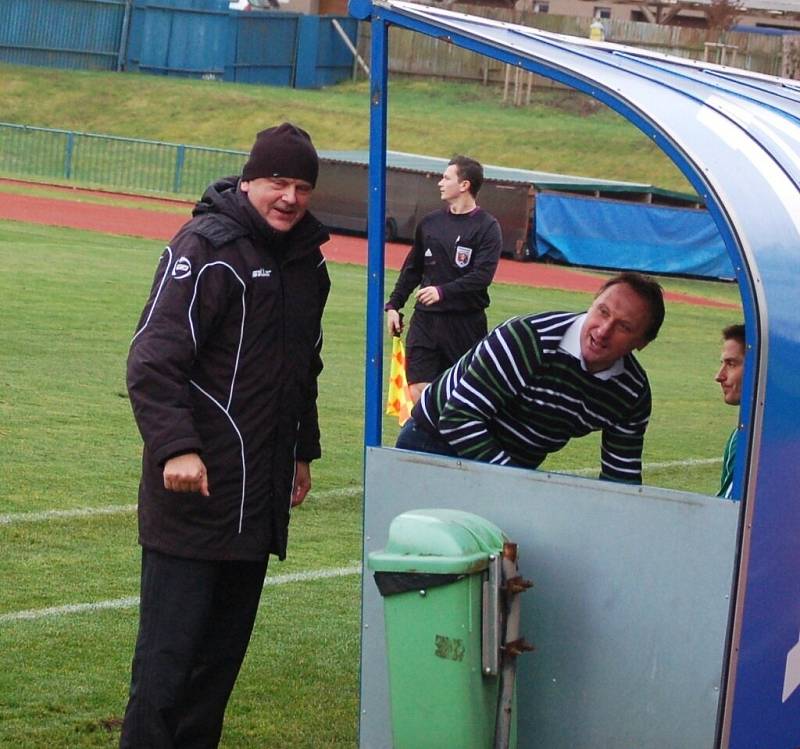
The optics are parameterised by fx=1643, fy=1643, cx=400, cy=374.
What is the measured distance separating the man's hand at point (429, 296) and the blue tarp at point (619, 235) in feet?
56.2

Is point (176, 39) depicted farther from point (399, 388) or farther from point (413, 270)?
point (413, 270)

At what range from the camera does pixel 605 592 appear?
452cm

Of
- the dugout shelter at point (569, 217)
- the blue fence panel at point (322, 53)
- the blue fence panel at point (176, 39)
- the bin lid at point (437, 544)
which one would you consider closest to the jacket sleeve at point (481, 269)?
the bin lid at point (437, 544)

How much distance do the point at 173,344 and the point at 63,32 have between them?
49.0 meters

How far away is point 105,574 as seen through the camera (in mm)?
7273

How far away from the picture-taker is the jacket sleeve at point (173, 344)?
4391 mm

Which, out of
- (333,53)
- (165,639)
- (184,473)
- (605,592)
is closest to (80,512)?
(165,639)

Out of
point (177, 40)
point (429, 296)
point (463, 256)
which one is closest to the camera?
point (429, 296)

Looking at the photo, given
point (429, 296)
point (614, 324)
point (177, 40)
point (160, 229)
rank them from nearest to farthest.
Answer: point (614, 324) < point (429, 296) < point (160, 229) < point (177, 40)

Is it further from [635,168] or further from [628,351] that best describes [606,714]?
[635,168]

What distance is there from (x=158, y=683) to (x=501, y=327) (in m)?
1.44

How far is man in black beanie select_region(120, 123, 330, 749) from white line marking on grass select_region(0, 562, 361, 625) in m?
1.92

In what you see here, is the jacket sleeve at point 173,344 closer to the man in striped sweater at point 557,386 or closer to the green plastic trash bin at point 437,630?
the green plastic trash bin at point 437,630

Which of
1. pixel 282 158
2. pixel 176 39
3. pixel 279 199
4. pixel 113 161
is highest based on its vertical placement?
pixel 176 39
